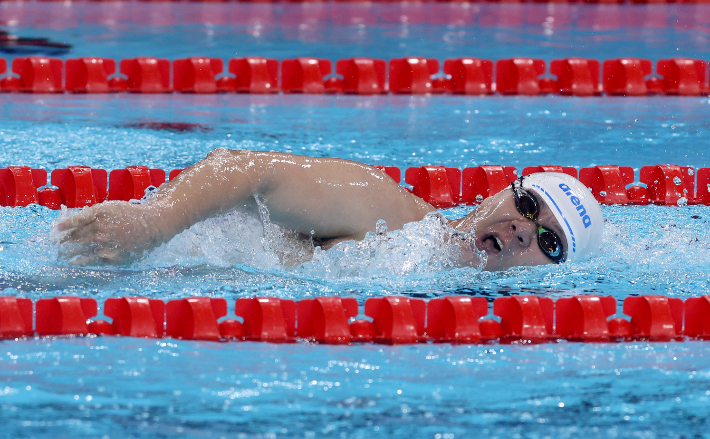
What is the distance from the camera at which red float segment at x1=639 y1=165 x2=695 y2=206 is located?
4.22 m

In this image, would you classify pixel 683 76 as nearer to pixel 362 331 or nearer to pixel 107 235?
pixel 362 331

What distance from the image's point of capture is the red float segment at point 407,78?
5.95 metres

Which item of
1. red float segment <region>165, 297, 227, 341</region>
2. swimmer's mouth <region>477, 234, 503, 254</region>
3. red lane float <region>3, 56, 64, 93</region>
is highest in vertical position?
red lane float <region>3, 56, 64, 93</region>

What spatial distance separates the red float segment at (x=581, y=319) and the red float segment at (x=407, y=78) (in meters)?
3.39

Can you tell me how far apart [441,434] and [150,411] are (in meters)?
0.65

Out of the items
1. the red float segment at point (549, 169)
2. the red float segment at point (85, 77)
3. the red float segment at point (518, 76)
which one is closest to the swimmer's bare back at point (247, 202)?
the red float segment at point (549, 169)

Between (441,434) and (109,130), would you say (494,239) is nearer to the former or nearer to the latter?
(441,434)

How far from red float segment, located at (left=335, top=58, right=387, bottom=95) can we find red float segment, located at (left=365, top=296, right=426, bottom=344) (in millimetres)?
3386

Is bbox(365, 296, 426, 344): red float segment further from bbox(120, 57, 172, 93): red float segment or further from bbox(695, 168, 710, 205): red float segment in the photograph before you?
bbox(120, 57, 172, 93): red float segment

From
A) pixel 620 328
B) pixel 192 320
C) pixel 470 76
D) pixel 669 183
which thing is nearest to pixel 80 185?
pixel 192 320

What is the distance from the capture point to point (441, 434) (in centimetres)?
201

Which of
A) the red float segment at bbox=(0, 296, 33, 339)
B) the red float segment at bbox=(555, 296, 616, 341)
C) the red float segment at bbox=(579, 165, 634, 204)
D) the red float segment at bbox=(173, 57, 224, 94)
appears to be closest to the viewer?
the red float segment at bbox=(0, 296, 33, 339)

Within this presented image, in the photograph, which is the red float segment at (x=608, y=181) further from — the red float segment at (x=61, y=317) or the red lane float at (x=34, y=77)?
the red lane float at (x=34, y=77)

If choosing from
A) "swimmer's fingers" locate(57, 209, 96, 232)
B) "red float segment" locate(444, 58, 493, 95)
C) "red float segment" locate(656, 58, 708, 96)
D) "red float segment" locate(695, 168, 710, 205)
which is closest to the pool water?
"swimmer's fingers" locate(57, 209, 96, 232)
